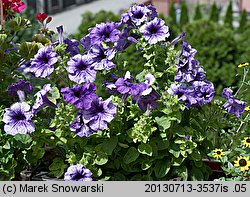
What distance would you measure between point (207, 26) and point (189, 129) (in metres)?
5.00

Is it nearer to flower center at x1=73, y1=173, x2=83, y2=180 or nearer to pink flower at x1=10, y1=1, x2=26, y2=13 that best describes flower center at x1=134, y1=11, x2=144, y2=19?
pink flower at x1=10, y1=1, x2=26, y2=13

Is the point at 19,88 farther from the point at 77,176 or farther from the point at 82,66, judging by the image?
the point at 77,176

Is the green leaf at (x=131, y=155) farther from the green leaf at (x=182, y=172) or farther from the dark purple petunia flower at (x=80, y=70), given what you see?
the dark purple petunia flower at (x=80, y=70)

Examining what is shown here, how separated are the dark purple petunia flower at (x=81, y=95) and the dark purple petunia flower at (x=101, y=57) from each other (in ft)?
0.53

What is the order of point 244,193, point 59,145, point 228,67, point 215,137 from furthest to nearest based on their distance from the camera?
point 228,67 < point 215,137 < point 59,145 < point 244,193

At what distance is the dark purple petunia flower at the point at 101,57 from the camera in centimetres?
195

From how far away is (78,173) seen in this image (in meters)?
1.79

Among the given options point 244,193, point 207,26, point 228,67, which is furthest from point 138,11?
point 207,26

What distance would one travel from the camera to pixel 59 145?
1.97 metres

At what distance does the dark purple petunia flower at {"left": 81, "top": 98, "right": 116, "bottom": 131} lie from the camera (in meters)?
1.77

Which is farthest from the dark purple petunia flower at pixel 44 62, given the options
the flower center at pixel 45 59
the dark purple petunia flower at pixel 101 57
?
the dark purple petunia flower at pixel 101 57

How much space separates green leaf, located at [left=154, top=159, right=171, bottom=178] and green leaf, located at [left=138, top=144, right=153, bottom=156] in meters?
0.11

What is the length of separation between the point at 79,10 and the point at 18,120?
15.2 m

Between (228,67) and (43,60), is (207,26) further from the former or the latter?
(43,60)
